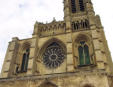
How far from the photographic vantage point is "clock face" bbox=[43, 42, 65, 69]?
60.6 feet

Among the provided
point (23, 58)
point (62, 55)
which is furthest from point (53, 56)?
point (23, 58)

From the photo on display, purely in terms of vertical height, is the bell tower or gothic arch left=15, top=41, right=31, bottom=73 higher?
the bell tower

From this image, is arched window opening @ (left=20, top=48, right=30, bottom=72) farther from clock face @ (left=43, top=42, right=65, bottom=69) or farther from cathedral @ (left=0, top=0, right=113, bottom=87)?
clock face @ (left=43, top=42, right=65, bottom=69)

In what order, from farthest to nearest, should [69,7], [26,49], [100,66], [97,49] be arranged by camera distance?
[69,7]
[26,49]
[97,49]
[100,66]

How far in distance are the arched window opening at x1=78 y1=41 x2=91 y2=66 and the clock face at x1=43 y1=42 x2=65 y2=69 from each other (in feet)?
7.81

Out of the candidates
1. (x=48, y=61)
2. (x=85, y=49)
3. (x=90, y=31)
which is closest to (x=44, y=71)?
(x=48, y=61)

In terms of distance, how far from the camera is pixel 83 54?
60.2 feet

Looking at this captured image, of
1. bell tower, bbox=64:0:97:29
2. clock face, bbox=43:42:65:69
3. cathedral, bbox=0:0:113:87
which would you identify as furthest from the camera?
bell tower, bbox=64:0:97:29

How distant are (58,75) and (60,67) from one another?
3.47 meters

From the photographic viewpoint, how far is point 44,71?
60.0 feet

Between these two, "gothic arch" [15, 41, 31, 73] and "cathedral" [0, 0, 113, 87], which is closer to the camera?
"cathedral" [0, 0, 113, 87]

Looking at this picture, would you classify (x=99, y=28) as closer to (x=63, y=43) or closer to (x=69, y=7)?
(x=63, y=43)

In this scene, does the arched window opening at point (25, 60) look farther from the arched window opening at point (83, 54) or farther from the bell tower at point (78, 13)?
the arched window opening at point (83, 54)

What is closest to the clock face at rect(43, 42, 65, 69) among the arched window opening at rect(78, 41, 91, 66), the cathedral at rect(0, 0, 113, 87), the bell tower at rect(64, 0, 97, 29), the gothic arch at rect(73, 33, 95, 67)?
the cathedral at rect(0, 0, 113, 87)
